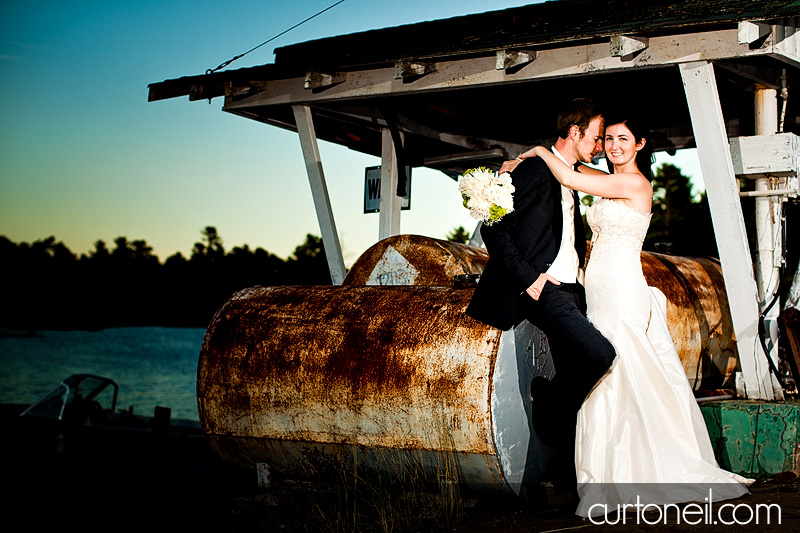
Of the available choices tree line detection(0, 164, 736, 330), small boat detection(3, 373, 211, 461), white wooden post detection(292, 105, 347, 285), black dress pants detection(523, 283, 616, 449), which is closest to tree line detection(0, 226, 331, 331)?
tree line detection(0, 164, 736, 330)

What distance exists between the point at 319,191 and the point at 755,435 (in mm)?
5645

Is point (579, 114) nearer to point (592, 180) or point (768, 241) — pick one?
point (592, 180)

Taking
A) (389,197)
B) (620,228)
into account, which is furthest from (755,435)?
(389,197)

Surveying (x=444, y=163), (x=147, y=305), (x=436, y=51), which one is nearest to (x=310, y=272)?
(x=147, y=305)

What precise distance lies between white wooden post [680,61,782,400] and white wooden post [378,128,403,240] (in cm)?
487

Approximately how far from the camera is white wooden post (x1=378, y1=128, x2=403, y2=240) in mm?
11586

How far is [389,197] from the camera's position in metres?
11.7

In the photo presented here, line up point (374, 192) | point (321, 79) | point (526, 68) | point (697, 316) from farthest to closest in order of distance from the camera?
point (374, 192)
point (321, 79)
point (697, 316)
point (526, 68)

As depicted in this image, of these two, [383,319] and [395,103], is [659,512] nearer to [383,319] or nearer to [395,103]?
[383,319]

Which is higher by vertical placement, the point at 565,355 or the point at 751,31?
the point at 751,31

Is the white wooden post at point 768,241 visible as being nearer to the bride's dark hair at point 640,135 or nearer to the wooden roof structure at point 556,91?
the wooden roof structure at point 556,91

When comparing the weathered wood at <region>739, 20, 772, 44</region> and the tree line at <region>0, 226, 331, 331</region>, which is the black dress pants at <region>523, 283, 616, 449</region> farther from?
the tree line at <region>0, 226, 331, 331</region>

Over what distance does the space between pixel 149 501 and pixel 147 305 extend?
88010mm

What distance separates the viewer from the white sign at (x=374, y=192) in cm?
1180
